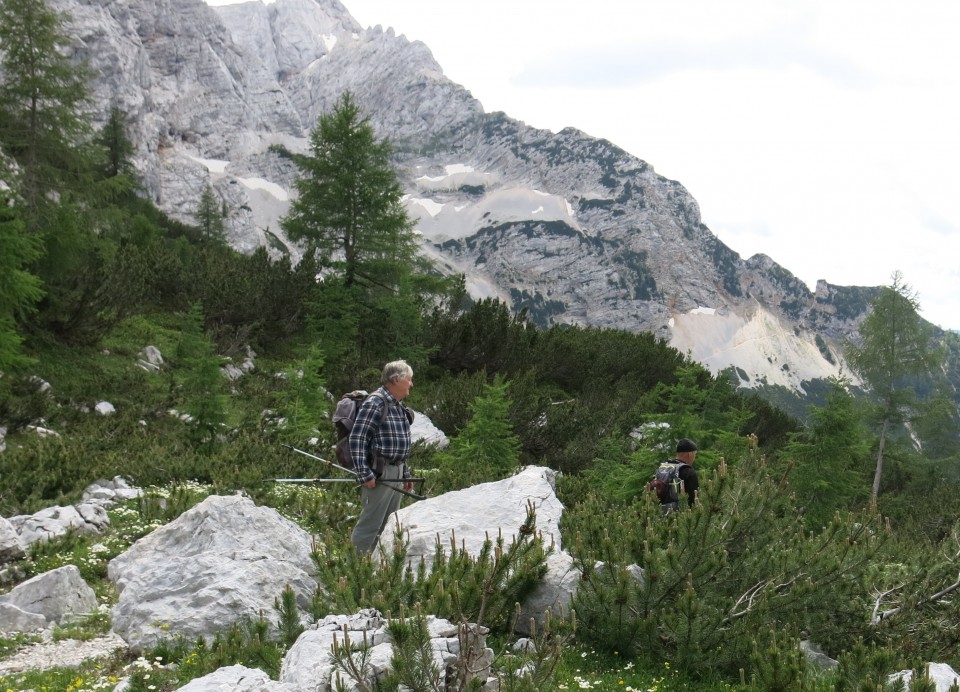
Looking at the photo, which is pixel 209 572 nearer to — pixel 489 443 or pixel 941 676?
pixel 941 676

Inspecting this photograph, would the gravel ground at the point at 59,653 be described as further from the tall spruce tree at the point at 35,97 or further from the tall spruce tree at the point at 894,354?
the tall spruce tree at the point at 894,354

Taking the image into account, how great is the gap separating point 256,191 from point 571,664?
157755 millimetres

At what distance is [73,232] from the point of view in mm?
13156

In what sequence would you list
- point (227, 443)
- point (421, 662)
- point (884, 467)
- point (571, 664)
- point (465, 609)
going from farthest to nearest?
point (884, 467), point (227, 443), point (571, 664), point (465, 609), point (421, 662)

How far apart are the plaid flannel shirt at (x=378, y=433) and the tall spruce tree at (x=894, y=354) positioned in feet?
83.2

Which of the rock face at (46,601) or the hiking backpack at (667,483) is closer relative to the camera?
the rock face at (46,601)

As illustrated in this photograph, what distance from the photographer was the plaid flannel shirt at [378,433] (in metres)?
5.74

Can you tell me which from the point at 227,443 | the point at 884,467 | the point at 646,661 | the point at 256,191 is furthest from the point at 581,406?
the point at 256,191

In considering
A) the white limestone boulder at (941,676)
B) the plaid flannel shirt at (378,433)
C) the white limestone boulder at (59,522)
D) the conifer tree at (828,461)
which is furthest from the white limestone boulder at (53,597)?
the conifer tree at (828,461)

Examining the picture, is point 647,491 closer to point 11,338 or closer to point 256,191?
point 11,338

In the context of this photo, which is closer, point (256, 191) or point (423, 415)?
point (423, 415)

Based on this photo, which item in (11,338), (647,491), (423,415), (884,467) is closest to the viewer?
(647,491)

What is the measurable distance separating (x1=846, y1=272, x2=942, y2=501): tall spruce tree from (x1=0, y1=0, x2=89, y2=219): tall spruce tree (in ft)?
91.8

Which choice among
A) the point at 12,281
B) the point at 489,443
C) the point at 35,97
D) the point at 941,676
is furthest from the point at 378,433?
the point at 35,97
